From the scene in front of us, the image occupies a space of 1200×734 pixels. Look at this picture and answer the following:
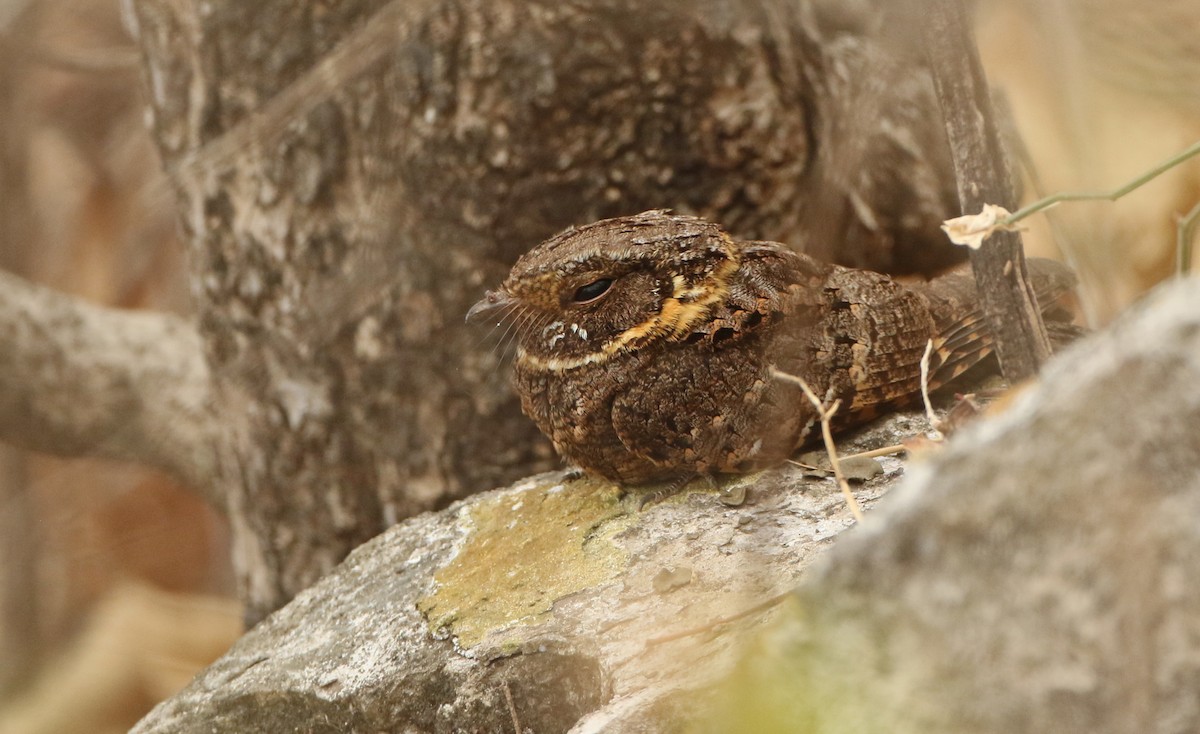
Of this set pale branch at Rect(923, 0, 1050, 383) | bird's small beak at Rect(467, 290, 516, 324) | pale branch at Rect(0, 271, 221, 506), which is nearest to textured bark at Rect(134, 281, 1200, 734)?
pale branch at Rect(923, 0, 1050, 383)

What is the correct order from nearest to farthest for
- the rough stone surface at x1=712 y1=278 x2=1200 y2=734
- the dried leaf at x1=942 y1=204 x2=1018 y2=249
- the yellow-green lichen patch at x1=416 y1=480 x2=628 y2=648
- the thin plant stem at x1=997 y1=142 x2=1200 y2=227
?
the rough stone surface at x1=712 y1=278 x2=1200 y2=734
the thin plant stem at x1=997 y1=142 x2=1200 y2=227
the dried leaf at x1=942 y1=204 x2=1018 y2=249
the yellow-green lichen patch at x1=416 y1=480 x2=628 y2=648

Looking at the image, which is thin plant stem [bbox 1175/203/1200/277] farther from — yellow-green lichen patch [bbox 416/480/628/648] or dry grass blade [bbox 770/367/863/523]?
yellow-green lichen patch [bbox 416/480/628/648]

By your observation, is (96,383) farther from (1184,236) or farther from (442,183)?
(1184,236)

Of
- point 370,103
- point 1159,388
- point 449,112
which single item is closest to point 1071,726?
point 1159,388

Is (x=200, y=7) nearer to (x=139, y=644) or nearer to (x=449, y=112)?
(x=449, y=112)

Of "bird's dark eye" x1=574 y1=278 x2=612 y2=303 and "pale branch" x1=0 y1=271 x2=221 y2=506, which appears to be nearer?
"bird's dark eye" x1=574 y1=278 x2=612 y2=303

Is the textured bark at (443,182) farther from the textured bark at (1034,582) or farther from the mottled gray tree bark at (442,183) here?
the textured bark at (1034,582)
